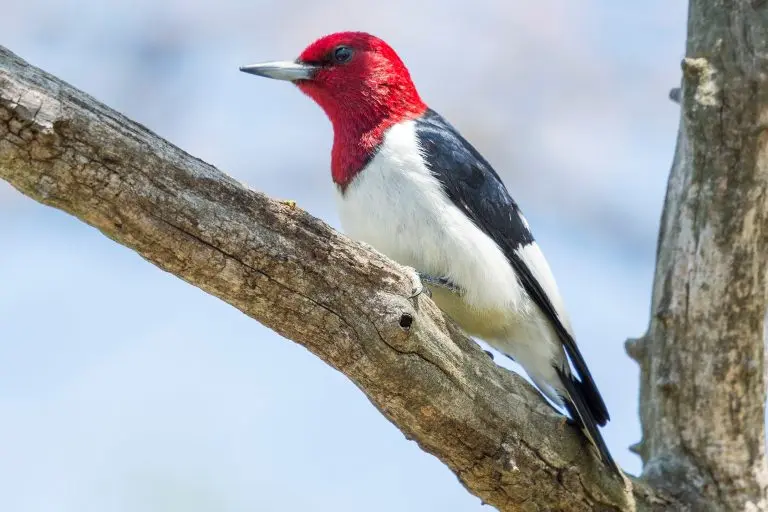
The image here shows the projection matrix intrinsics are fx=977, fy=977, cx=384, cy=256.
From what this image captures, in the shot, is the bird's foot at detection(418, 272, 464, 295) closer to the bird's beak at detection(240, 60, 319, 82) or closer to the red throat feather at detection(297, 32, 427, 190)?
the red throat feather at detection(297, 32, 427, 190)

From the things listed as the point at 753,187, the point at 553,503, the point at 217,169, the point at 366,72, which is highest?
the point at 366,72

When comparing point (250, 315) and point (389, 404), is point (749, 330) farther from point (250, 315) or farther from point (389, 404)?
point (250, 315)

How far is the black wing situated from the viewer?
3379 mm

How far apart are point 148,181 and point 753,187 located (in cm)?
201

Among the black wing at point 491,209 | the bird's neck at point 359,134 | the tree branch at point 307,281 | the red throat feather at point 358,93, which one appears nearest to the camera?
the tree branch at point 307,281

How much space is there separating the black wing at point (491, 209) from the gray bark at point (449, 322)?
31 centimetres

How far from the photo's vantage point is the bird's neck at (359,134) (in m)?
3.50

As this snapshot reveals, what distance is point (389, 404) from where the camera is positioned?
2.77 metres

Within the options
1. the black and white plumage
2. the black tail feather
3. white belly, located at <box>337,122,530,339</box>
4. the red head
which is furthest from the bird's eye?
the black tail feather

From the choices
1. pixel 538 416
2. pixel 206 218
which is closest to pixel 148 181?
pixel 206 218

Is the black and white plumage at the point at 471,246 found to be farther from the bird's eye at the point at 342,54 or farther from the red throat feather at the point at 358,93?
the bird's eye at the point at 342,54

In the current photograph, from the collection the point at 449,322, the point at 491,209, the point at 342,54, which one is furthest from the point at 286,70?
the point at 449,322

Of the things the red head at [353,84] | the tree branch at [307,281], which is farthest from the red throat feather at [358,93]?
the tree branch at [307,281]

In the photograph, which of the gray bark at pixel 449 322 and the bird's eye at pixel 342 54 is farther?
the bird's eye at pixel 342 54
